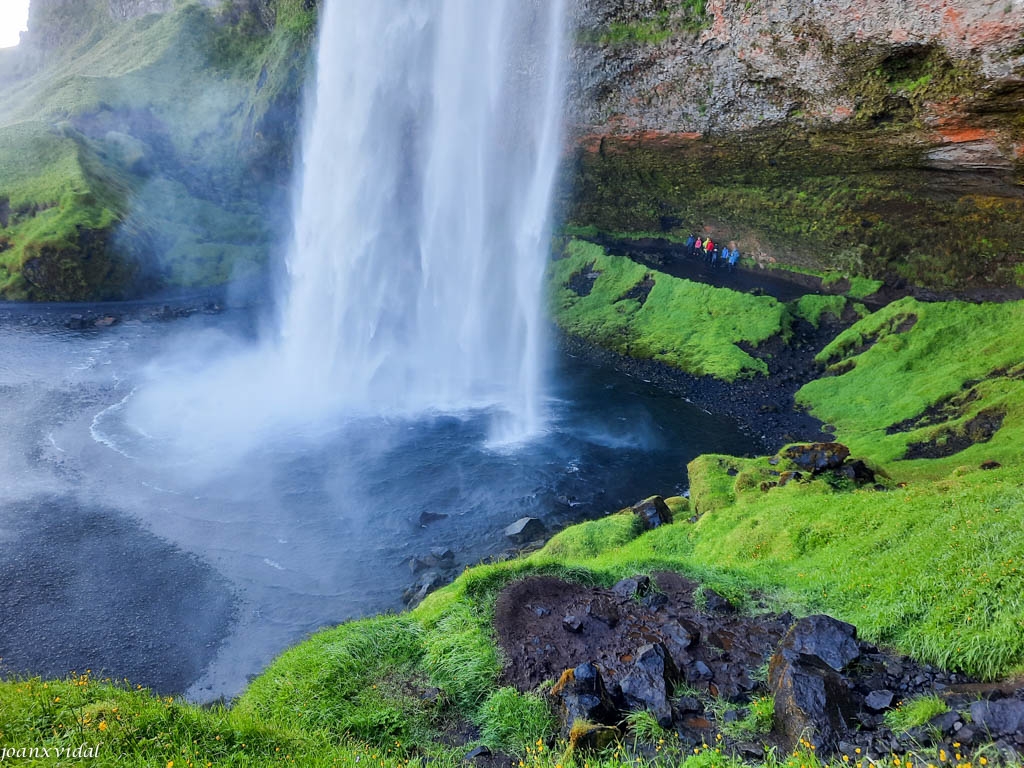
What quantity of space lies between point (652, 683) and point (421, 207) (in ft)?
112

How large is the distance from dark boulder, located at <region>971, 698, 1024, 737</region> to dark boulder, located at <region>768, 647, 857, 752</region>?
1287mm

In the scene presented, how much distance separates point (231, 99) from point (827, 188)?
6134 centimetres

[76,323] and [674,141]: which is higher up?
[674,141]

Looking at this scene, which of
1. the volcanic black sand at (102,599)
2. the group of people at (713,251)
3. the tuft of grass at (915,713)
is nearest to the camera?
the tuft of grass at (915,713)

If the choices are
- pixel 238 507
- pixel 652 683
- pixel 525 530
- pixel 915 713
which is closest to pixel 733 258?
pixel 525 530

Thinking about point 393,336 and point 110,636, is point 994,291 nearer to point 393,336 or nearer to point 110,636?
point 393,336

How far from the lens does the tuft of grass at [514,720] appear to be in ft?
26.5

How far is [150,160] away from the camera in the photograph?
2328 inches

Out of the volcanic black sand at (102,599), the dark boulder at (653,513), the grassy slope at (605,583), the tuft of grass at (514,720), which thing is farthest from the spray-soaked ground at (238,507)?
the tuft of grass at (514,720)

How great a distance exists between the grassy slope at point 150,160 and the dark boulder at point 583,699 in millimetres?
51973

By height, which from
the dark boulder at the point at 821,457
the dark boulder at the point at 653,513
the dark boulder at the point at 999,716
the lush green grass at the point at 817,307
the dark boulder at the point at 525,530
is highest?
the dark boulder at the point at 999,716

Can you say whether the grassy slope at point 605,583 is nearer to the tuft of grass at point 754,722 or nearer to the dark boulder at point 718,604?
the dark boulder at point 718,604

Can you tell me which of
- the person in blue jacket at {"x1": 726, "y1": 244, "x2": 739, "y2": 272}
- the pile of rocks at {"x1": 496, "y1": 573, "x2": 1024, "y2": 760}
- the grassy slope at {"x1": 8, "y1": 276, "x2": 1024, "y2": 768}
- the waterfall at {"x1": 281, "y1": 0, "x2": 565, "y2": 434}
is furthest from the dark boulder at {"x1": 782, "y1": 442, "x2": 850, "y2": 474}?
the person in blue jacket at {"x1": 726, "y1": 244, "x2": 739, "y2": 272}

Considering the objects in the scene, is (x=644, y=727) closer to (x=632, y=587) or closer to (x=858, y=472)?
(x=632, y=587)
